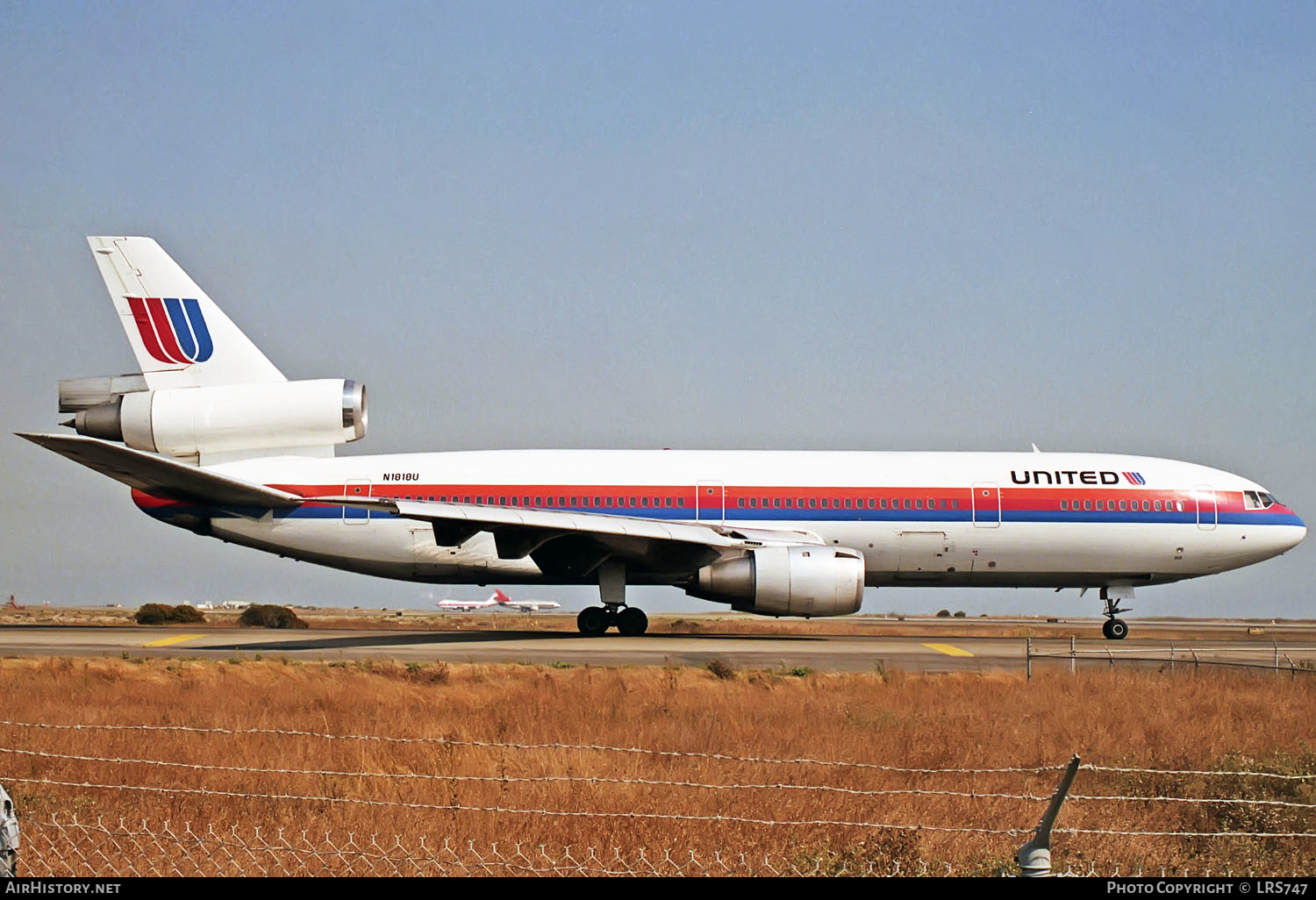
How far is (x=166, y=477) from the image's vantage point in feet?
82.9

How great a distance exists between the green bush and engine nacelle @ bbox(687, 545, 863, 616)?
19.4 m

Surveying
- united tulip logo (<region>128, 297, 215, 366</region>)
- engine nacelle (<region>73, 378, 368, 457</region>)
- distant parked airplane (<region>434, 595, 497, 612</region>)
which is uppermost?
united tulip logo (<region>128, 297, 215, 366</region>)

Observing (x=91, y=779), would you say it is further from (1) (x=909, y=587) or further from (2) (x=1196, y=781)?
(1) (x=909, y=587)

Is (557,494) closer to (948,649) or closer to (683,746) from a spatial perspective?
(948,649)

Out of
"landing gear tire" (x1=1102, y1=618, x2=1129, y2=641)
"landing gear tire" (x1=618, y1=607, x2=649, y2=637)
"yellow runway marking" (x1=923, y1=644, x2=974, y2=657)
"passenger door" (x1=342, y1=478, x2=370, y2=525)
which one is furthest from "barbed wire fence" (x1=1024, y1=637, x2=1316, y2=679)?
"passenger door" (x1=342, y1=478, x2=370, y2=525)

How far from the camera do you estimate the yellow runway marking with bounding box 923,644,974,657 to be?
2358 centimetres

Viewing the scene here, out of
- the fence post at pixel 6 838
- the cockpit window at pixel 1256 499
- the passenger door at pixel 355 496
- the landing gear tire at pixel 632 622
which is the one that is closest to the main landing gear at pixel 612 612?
the landing gear tire at pixel 632 622

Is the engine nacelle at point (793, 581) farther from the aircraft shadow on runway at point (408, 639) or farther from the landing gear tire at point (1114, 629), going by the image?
the landing gear tire at point (1114, 629)

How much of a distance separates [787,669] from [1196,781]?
876 cm

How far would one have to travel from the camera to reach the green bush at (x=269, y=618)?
133 feet

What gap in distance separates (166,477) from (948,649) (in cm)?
1594

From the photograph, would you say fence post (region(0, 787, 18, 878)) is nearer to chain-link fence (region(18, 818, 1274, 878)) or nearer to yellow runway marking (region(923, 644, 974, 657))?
chain-link fence (region(18, 818, 1274, 878))

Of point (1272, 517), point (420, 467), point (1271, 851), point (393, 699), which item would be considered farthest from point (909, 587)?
point (1271, 851)

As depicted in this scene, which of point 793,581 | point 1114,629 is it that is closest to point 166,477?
point 793,581
